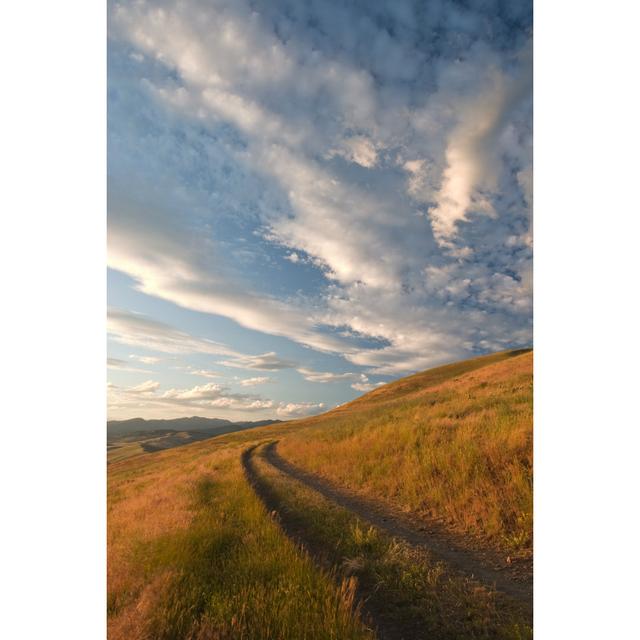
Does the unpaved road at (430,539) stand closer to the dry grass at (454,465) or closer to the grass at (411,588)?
the grass at (411,588)

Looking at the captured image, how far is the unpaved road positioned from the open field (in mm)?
201

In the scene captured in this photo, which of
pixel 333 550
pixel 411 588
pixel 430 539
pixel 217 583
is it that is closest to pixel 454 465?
pixel 430 539

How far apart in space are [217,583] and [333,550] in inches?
78.2

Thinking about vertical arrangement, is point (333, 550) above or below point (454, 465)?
below

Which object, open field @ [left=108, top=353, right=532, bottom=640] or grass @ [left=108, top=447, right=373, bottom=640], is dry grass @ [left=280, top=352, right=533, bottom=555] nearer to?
open field @ [left=108, top=353, right=532, bottom=640]

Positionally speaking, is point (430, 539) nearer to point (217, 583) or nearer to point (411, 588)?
point (411, 588)

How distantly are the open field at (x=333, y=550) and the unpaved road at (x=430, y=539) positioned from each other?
0.66 ft

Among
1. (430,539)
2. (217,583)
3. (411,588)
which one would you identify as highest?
(217,583)

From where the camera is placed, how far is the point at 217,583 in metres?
3.50

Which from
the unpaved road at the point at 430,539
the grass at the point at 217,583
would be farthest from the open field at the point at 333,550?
the unpaved road at the point at 430,539

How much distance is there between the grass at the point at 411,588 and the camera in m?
3.10
